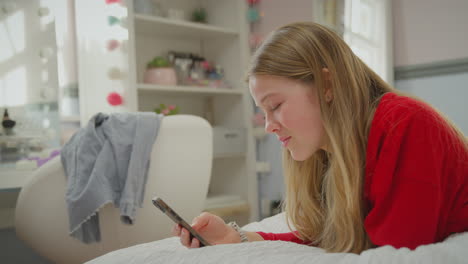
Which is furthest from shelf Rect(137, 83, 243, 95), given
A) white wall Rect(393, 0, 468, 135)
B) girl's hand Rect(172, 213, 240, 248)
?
girl's hand Rect(172, 213, 240, 248)

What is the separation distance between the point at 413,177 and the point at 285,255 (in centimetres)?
25

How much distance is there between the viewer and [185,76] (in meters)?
3.25

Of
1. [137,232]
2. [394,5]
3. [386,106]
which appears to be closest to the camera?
[386,106]

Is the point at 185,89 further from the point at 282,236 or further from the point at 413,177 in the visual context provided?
the point at 413,177

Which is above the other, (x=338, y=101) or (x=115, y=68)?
(x=115, y=68)

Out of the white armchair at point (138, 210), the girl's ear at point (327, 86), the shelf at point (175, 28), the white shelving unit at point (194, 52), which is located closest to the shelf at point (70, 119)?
the white shelving unit at point (194, 52)

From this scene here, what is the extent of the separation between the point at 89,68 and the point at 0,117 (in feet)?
2.84

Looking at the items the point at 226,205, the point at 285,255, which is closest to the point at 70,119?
the point at 226,205

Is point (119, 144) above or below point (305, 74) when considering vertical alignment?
below

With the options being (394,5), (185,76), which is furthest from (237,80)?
(394,5)

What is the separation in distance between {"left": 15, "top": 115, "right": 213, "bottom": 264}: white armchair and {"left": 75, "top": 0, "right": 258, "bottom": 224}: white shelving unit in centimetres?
97

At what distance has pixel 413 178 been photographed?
2.51 ft

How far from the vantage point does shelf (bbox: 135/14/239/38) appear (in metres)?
2.93

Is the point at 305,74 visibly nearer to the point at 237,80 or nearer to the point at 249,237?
the point at 249,237
